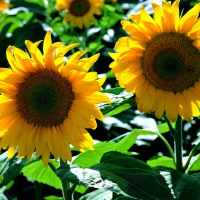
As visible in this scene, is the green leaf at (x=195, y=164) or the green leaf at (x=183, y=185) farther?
the green leaf at (x=195, y=164)

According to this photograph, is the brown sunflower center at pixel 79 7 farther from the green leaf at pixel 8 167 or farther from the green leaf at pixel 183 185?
the green leaf at pixel 183 185

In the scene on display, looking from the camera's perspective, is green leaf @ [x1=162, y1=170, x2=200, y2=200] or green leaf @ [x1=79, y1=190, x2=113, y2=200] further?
green leaf @ [x1=79, y1=190, x2=113, y2=200]

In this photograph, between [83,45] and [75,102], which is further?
[83,45]

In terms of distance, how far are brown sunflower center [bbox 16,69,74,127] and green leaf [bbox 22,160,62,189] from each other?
6.2 inches

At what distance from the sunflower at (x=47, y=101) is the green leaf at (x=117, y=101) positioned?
43 mm

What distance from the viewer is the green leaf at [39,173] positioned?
1850 mm

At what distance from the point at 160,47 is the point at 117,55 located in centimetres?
16

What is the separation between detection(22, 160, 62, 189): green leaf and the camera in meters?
1.85

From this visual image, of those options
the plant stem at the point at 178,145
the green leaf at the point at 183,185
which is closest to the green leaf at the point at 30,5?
the plant stem at the point at 178,145

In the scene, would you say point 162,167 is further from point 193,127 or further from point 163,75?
point 193,127

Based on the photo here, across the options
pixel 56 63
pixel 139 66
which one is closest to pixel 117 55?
pixel 139 66

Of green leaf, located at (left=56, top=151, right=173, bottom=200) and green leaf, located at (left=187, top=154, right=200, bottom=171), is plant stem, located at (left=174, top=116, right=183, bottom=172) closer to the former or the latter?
green leaf, located at (left=187, top=154, right=200, bottom=171)

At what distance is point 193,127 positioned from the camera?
3088mm

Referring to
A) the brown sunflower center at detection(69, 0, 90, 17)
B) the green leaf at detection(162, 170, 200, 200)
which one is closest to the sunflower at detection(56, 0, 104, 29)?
the brown sunflower center at detection(69, 0, 90, 17)
